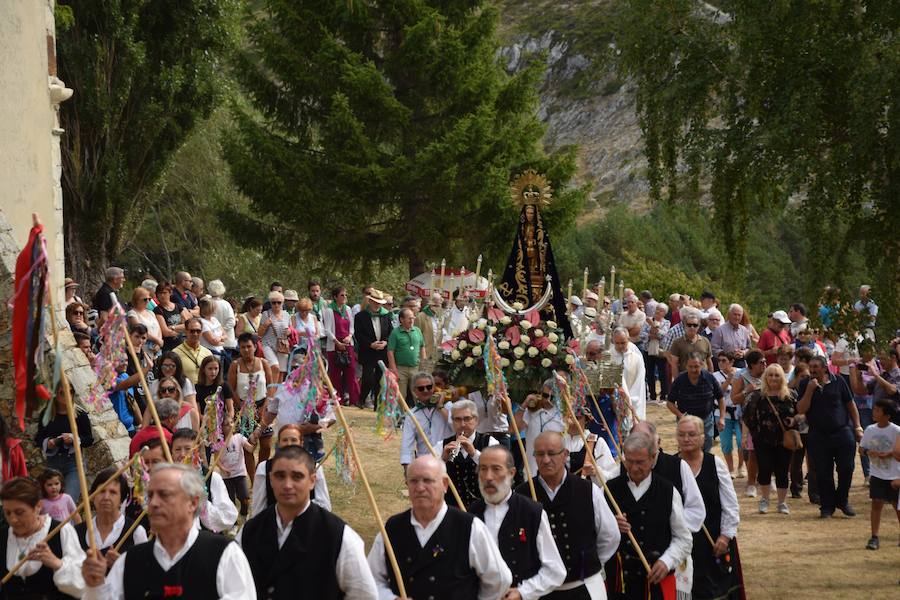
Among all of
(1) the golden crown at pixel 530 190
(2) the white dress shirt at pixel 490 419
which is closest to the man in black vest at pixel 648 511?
(2) the white dress shirt at pixel 490 419

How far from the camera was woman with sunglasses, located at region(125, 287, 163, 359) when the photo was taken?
15.2m

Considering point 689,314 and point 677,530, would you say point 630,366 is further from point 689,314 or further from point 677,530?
point 677,530

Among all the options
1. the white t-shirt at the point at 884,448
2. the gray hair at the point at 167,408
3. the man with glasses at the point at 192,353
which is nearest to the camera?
the gray hair at the point at 167,408

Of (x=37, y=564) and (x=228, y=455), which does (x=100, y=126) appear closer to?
(x=228, y=455)

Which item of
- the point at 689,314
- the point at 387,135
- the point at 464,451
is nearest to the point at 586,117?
the point at 387,135

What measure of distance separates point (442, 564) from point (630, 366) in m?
8.99

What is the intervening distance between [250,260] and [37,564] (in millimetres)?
33029

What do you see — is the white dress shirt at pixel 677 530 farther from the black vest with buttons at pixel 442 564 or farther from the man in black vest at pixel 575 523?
the black vest with buttons at pixel 442 564

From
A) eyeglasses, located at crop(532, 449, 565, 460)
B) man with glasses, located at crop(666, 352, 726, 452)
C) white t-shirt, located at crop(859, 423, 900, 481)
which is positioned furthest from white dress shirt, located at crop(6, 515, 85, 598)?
man with glasses, located at crop(666, 352, 726, 452)

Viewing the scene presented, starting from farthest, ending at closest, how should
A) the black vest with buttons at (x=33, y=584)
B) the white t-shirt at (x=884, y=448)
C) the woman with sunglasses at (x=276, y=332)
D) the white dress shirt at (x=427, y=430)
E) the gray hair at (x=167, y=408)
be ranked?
the woman with sunglasses at (x=276, y=332)
the white t-shirt at (x=884, y=448)
the white dress shirt at (x=427, y=430)
the gray hair at (x=167, y=408)
the black vest with buttons at (x=33, y=584)

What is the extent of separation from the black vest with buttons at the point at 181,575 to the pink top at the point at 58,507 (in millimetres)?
3260

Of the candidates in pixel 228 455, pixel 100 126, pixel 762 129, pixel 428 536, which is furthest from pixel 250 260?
pixel 428 536

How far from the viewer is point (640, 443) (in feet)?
28.8

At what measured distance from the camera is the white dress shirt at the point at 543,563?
731 cm
